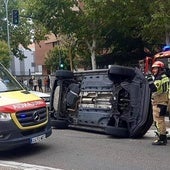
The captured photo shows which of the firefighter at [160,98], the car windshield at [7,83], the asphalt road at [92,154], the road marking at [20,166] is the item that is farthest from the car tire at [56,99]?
the road marking at [20,166]

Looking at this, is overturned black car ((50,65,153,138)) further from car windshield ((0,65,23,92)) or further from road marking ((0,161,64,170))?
road marking ((0,161,64,170))

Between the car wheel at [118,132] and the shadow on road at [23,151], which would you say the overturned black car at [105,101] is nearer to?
the car wheel at [118,132]

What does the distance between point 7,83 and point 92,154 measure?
2349 mm

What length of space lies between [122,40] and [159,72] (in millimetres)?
23913

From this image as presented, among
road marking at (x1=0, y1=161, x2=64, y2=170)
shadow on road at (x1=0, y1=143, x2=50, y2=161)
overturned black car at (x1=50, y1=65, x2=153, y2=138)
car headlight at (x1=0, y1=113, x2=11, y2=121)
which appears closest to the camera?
road marking at (x1=0, y1=161, x2=64, y2=170)

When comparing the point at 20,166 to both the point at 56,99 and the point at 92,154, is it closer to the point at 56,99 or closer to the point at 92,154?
the point at 92,154

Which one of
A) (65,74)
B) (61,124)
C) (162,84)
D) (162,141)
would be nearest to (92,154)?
(162,141)

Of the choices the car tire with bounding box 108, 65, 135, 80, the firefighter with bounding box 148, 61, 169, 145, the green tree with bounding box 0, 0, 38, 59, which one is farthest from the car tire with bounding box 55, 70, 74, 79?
the green tree with bounding box 0, 0, 38, 59

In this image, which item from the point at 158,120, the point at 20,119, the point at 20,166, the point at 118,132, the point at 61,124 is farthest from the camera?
the point at 61,124

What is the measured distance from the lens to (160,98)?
9.77 meters

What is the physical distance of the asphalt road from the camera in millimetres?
7844

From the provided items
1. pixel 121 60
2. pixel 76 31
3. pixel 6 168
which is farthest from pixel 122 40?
pixel 6 168

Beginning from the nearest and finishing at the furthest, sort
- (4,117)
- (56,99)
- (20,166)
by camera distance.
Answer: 1. (20,166)
2. (4,117)
3. (56,99)

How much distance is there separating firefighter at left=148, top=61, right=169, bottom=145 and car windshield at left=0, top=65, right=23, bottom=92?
2785mm
